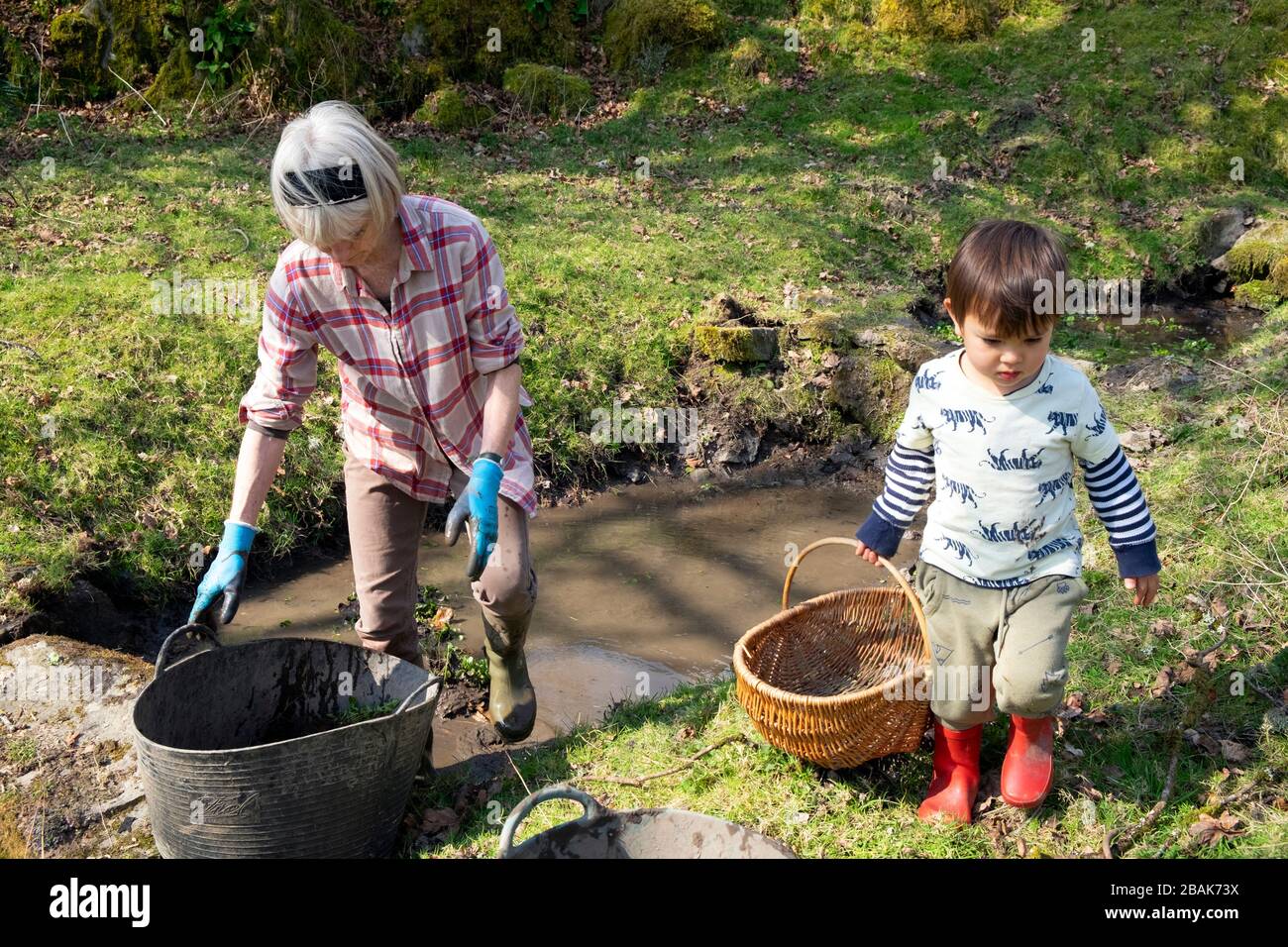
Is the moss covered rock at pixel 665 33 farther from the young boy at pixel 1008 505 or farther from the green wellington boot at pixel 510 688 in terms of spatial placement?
the young boy at pixel 1008 505

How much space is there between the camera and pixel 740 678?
314cm

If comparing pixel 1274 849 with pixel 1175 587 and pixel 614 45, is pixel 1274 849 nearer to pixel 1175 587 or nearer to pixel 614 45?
pixel 1175 587

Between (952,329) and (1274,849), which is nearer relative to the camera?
(1274,849)

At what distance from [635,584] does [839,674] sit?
1.76 metres

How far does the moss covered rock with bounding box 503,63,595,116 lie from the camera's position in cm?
1127

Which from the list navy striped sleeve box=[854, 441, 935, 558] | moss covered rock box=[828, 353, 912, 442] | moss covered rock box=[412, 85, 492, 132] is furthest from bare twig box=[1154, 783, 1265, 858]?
moss covered rock box=[412, 85, 492, 132]

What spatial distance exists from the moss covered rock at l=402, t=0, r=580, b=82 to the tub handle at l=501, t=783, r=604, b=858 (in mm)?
10447

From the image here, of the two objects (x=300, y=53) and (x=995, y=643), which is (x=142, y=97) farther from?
(x=995, y=643)

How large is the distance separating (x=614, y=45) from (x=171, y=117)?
4.99 meters

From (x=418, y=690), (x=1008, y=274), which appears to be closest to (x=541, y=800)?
(x=418, y=690)

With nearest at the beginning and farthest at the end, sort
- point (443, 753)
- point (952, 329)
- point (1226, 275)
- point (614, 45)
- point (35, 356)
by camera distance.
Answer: point (443, 753) < point (35, 356) < point (952, 329) < point (1226, 275) < point (614, 45)

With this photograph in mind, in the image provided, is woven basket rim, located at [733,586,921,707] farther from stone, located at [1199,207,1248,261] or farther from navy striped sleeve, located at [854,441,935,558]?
stone, located at [1199,207,1248,261]

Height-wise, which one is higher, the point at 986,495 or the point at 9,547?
the point at 986,495

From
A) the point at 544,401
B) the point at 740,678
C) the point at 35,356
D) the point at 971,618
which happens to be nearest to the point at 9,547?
the point at 35,356
